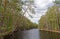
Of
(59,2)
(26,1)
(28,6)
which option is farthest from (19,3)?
(59,2)

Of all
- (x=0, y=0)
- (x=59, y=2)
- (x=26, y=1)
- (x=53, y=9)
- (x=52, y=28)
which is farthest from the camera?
(x=52, y=28)

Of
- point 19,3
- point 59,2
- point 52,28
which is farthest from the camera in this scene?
point 52,28

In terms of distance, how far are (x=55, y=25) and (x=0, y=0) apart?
53.7m

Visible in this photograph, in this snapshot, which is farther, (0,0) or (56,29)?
(56,29)

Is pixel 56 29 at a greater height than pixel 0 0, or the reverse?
pixel 0 0

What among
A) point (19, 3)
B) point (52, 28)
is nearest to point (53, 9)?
point (52, 28)

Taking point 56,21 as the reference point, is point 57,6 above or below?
above

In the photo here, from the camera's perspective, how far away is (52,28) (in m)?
69.1

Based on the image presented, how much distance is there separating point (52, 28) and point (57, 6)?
470 inches

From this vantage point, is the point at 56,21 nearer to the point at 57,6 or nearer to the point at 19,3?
the point at 57,6

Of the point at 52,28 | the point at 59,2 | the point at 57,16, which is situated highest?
the point at 59,2

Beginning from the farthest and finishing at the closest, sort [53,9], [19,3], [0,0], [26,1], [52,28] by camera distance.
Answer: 1. [52,28]
2. [53,9]
3. [19,3]
4. [26,1]
5. [0,0]

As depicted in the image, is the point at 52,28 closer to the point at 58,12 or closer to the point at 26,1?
the point at 58,12

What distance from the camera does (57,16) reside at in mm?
61656
